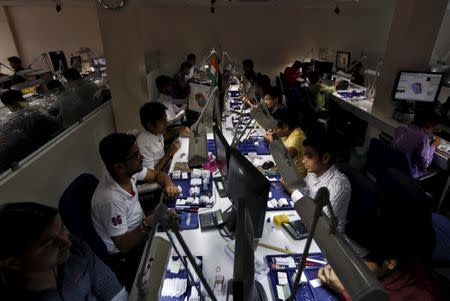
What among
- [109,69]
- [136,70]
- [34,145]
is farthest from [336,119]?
[34,145]

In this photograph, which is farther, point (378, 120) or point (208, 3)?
point (208, 3)

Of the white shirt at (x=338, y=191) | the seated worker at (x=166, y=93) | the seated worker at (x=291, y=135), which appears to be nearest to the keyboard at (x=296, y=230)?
the white shirt at (x=338, y=191)

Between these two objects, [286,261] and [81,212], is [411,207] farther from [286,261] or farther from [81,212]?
[81,212]

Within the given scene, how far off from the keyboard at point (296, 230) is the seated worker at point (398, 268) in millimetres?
451

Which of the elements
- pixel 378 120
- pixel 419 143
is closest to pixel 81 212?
A: pixel 419 143

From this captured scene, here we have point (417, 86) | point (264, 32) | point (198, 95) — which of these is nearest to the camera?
point (198, 95)

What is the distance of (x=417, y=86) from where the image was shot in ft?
11.2

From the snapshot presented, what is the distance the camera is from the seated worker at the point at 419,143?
2.66m

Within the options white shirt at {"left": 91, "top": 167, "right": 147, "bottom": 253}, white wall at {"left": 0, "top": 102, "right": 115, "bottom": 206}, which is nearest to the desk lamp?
white shirt at {"left": 91, "top": 167, "right": 147, "bottom": 253}

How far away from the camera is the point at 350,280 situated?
0.61 metres

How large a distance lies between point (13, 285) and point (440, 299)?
173cm

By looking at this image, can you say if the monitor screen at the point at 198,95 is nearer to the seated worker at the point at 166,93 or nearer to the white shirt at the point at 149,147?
the white shirt at the point at 149,147

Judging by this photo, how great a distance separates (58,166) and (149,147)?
35.6 inches

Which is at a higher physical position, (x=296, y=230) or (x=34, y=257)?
(x=34, y=257)
